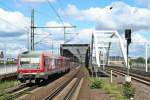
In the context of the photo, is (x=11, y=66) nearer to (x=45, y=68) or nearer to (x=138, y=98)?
(x=45, y=68)

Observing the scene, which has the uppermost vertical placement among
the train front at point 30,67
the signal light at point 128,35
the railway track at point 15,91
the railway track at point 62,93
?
the signal light at point 128,35

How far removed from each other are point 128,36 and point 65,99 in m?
6.23

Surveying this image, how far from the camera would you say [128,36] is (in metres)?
28.1

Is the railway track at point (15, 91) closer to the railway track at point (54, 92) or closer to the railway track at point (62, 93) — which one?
the railway track at point (54, 92)

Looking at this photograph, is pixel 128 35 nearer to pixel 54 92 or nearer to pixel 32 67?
pixel 54 92

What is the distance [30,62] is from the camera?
36.5 m

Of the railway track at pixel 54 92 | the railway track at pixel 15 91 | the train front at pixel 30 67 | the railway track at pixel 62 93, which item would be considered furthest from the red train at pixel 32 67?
the railway track at pixel 62 93

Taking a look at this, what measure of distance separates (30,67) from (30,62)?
46 centimetres

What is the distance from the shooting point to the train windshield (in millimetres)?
36312

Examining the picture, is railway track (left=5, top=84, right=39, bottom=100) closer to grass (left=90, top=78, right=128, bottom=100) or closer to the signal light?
grass (left=90, top=78, right=128, bottom=100)

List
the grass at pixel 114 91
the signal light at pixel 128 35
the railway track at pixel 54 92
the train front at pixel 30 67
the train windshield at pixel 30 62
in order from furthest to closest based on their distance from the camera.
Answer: the train windshield at pixel 30 62 → the train front at pixel 30 67 → the signal light at pixel 128 35 → the railway track at pixel 54 92 → the grass at pixel 114 91

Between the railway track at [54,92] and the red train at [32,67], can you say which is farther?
the red train at [32,67]

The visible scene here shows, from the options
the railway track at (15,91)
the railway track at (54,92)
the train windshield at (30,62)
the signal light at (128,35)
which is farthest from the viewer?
the train windshield at (30,62)

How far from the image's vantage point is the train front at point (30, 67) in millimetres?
35866
